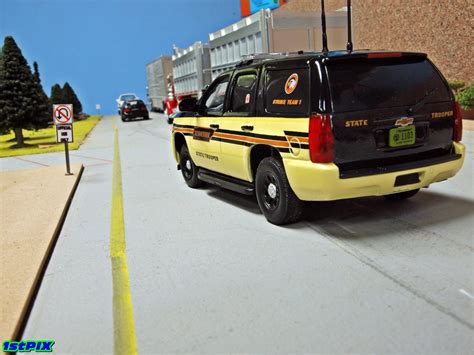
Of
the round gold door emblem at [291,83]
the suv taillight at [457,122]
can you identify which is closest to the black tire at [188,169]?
the round gold door emblem at [291,83]

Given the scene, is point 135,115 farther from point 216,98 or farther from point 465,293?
point 465,293

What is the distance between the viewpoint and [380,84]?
492 cm

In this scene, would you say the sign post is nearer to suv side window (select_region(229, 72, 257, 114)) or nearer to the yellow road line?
the yellow road line

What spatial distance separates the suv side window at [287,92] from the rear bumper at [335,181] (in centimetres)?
58

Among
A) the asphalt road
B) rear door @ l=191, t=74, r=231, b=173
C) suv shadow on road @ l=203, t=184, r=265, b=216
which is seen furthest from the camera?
rear door @ l=191, t=74, r=231, b=173

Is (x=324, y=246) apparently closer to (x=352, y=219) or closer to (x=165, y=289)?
(x=352, y=219)

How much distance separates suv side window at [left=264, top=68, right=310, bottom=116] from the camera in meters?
4.96

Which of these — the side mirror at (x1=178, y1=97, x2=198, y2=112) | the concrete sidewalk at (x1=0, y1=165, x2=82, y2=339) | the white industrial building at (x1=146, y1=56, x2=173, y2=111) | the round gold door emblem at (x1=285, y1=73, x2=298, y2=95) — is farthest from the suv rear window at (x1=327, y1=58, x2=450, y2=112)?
the white industrial building at (x1=146, y1=56, x2=173, y2=111)

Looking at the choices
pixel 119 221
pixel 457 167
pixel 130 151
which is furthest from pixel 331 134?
pixel 130 151

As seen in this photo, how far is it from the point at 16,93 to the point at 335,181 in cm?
1425

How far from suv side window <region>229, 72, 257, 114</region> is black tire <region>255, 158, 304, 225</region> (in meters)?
0.85

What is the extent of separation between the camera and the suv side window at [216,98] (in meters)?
6.76

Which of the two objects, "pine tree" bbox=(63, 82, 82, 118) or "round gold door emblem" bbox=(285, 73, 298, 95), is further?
"pine tree" bbox=(63, 82, 82, 118)

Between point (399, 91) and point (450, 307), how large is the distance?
243cm
